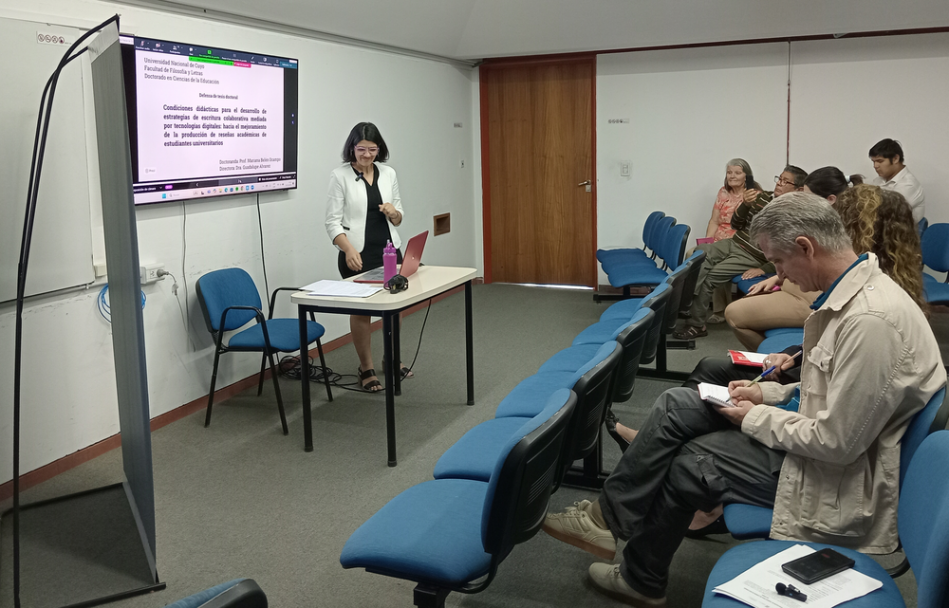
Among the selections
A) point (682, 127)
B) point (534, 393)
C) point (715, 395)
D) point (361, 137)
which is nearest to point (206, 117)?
point (361, 137)

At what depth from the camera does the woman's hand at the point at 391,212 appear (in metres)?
4.42

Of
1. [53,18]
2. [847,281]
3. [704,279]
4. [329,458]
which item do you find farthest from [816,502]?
[704,279]

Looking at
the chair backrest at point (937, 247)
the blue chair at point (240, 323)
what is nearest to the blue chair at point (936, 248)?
the chair backrest at point (937, 247)

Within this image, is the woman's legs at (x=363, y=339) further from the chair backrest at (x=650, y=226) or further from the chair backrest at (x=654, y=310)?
the chair backrest at (x=650, y=226)

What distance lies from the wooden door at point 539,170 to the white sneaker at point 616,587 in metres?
5.39

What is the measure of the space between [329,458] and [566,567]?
4.76ft

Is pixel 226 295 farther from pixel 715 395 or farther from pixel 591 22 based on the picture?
pixel 591 22

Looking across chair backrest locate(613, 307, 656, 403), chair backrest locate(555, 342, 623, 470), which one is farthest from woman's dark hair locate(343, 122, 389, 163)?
chair backrest locate(555, 342, 623, 470)

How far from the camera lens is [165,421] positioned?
4.12 metres

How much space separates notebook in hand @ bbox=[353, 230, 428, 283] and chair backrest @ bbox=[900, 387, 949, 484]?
2.52m

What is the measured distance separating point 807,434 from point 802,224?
56 centimetres

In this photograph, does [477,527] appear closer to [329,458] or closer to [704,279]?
[329,458]

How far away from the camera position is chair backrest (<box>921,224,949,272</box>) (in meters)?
5.27

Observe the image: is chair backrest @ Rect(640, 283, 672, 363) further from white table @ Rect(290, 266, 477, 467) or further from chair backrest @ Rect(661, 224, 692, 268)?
chair backrest @ Rect(661, 224, 692, 268)
